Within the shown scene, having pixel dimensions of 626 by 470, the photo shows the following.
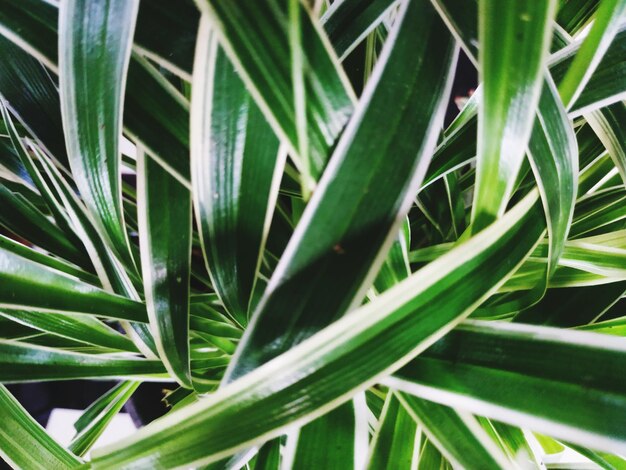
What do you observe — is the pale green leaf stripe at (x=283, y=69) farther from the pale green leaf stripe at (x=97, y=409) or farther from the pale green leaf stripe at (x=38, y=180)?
the pale green leaf stripe at (x=97, y=409)

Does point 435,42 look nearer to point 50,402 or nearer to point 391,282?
point 391,282

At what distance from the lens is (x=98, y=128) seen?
25 centimetres

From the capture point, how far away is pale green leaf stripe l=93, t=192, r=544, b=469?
0.17 metres

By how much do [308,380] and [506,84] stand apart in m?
0.17

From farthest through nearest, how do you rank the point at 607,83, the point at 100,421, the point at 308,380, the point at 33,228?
the point at 100,421 → the point at 33,228 → the point at 607,83 → the point at 308,380

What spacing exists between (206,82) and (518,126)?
16cm

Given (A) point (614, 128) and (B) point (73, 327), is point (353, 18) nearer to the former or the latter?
(A) point (614, 128)

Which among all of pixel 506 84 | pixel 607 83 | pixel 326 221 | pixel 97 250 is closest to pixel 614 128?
pixel 607 83

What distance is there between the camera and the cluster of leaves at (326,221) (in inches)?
7.1

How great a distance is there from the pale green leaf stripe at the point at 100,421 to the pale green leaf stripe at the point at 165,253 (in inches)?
10.6

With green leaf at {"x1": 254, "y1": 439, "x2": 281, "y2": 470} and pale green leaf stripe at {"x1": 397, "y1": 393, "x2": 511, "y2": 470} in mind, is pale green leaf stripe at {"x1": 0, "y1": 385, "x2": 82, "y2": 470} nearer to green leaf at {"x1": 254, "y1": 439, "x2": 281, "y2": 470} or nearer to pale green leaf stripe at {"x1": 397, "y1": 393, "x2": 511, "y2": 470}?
green leaf at {"x1": 254, "y1": 439, "x2": 281, "y2": 470}

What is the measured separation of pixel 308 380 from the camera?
173mm

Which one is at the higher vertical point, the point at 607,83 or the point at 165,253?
the point at 607,83

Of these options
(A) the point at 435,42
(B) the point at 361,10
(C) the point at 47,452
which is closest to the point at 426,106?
(A) the point at 435,42
